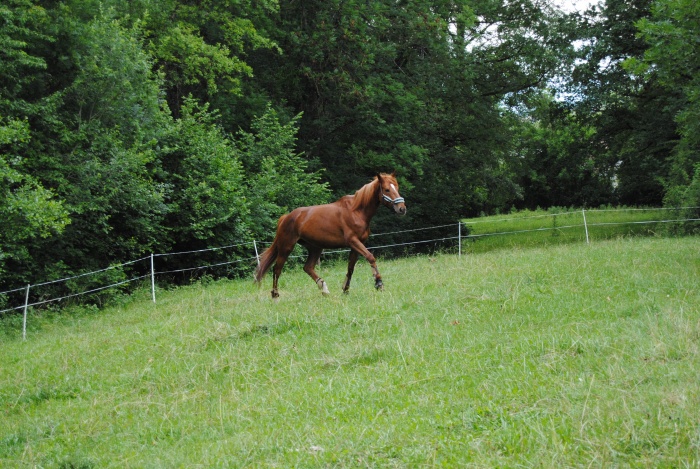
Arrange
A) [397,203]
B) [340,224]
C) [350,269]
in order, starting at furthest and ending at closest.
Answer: [340,224] < [350,269] < [397,203]

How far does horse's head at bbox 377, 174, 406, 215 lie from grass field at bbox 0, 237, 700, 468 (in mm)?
1563

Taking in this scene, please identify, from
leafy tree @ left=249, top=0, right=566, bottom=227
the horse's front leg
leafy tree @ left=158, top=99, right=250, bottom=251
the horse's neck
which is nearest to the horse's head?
the horse's neck

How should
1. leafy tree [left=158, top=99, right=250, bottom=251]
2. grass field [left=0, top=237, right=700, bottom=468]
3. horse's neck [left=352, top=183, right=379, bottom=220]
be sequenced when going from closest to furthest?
grass field [left=0, top=237, right=700, bottom=468] < horse's neck [left=352, top=183, right=379, bottom=220] < leafy tree [left=158, top=99, right=250, bottom=251]

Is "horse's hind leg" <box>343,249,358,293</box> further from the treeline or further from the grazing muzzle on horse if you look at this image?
the treeline

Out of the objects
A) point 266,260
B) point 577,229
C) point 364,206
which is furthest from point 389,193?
point 577,229

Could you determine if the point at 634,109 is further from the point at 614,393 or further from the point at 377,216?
the point at 614,393

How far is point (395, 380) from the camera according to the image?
7.02 meters

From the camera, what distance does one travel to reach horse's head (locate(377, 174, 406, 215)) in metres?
12.3

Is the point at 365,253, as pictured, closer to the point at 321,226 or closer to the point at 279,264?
the point at 321,226

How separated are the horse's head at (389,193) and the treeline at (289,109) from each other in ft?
22.3

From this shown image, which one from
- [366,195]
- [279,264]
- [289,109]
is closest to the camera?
[366,195]

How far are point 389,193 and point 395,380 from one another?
5.93 m

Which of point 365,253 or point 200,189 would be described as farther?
point 200,189

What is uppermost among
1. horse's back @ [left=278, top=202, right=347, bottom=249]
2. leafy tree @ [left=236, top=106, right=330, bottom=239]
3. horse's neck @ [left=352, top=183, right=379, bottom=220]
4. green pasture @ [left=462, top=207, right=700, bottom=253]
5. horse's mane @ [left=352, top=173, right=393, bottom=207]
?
leafy tree @ [left=236, top=106, right=330, bottom=239]
